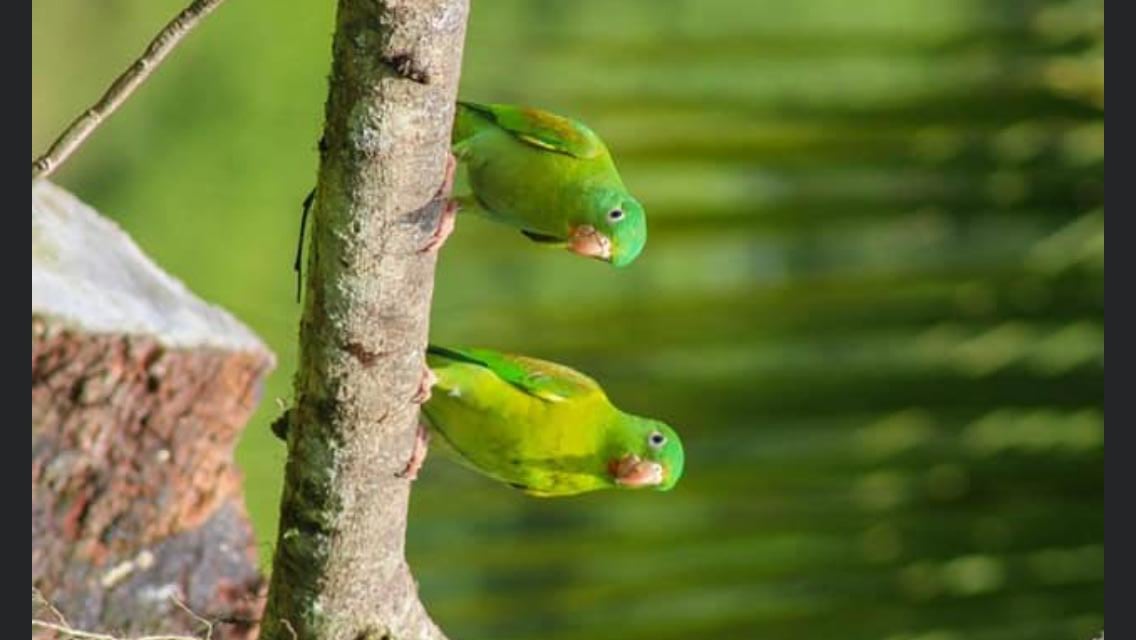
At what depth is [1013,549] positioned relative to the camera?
1222 millimetres

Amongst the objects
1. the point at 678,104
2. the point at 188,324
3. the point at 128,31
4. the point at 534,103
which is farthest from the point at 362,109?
the point at 128,31

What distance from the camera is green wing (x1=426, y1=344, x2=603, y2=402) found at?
78 cm

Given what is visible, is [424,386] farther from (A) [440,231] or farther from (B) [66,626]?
(B) [66,626]

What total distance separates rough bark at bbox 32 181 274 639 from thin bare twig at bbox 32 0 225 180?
0.23 m

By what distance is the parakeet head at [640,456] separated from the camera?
0.79 m

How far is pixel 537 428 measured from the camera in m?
0.78

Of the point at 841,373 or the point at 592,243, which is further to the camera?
the point at 841,373

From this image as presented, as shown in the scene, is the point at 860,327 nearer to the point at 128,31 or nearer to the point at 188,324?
the point at 188,324

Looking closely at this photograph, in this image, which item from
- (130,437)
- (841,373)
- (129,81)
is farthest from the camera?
(841,373)

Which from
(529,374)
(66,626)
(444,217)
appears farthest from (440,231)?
(66,626)

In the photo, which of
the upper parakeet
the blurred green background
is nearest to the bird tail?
the upper parakeet

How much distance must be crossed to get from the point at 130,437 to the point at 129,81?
0.32 m

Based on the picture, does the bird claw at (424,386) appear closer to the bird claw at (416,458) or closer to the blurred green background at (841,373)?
the bird claw at (416,458)

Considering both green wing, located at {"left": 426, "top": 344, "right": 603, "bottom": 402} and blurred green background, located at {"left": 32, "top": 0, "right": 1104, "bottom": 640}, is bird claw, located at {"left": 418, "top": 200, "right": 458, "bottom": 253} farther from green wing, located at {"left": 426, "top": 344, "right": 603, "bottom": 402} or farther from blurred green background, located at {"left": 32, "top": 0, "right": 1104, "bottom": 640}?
blurred green background, located at {"left": 32, "top": 0, "right": 1104, "bottom": 640}
